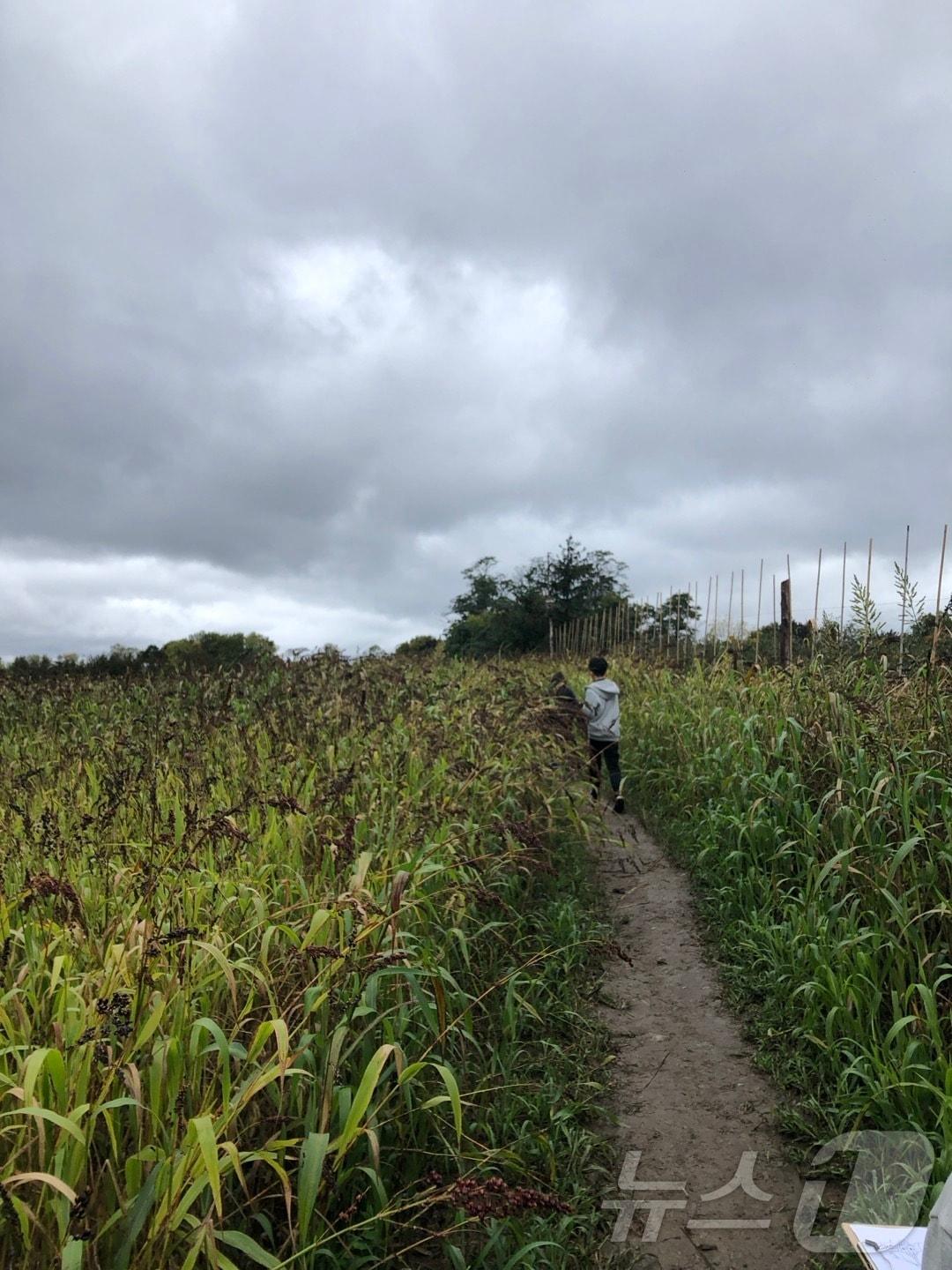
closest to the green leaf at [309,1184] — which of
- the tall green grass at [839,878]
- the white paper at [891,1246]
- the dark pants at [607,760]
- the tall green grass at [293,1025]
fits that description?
the tall green grass at [293,1025]

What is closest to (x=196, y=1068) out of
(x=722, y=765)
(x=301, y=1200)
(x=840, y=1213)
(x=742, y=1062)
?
(x=301, y=1200)

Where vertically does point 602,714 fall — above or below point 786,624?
below

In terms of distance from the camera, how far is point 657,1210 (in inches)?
A: 117

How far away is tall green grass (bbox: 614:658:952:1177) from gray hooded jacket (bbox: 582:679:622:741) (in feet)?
5.38

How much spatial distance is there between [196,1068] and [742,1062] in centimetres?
261

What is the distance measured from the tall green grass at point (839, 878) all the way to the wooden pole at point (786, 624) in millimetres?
2681

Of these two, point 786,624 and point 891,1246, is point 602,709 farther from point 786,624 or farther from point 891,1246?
point 891,1246

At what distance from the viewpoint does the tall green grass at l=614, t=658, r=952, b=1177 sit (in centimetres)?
346

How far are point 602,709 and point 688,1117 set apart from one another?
5.82 m

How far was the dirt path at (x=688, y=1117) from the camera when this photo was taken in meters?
2.83


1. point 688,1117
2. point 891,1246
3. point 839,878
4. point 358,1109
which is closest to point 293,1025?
point 358,1109

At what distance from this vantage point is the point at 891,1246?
2.13m

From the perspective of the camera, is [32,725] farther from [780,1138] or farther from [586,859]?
[780,1138]

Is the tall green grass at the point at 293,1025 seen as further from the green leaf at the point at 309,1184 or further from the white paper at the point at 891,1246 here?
the white paper at the point at 891,1246
